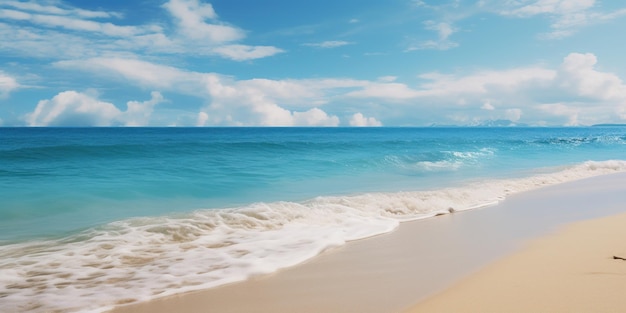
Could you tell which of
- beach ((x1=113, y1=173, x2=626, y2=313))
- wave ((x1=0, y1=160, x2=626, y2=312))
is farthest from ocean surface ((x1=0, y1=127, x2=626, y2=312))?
beach ((x1=113, y1=173, x2=626, y2=313))

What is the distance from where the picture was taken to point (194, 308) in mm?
3969

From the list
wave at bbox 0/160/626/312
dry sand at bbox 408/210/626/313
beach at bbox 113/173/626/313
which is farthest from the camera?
wave at bbox 0/160/626/312

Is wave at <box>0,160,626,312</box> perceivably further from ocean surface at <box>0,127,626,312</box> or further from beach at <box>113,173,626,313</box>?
beach at <box>113,173,626,313</box>

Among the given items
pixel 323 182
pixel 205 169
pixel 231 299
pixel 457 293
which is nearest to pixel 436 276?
pixel 457 293

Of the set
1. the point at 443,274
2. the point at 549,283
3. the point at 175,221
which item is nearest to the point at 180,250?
the point at 175,221

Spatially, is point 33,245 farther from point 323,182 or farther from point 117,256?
point 323,182

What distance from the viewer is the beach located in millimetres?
3889

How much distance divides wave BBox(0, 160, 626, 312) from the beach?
15.0 inches

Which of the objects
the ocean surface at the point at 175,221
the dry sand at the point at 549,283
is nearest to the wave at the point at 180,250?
the ocean surface at the point at 175,221

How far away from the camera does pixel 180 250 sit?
6121 mm

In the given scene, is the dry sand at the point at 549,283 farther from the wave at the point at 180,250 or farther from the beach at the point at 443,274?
the wave at the point at 180,250

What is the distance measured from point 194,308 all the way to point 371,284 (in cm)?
184

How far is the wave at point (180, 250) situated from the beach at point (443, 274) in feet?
1.25

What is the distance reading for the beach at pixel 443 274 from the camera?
3.89 meters
